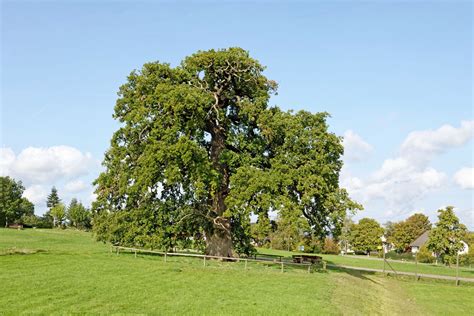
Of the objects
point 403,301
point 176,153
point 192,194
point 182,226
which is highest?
point 176,153

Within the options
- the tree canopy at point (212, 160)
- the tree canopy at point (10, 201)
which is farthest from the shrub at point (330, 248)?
the tree canopy at point (10, 201)

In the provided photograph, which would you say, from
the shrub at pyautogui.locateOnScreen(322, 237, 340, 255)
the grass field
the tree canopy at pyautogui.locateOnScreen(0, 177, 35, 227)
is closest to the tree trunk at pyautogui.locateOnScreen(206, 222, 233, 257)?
the grass field

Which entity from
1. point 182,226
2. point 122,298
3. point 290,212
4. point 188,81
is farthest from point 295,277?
point 188,81

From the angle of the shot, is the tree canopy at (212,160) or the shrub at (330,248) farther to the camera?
the shrub at (330,248)

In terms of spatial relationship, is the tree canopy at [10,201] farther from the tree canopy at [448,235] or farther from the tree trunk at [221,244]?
the tree canopy at [448,235]

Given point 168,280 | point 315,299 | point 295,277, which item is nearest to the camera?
point 315,299

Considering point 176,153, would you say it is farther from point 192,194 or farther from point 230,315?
point 230,315

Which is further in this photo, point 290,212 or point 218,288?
point 290,212

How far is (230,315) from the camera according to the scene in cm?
1727

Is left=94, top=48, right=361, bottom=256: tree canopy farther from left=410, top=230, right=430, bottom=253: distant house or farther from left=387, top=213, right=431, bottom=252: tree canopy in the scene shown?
left=387, top=213, right=431, bottom=252: tree canopy

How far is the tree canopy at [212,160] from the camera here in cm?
3481

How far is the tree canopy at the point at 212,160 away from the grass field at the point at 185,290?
3.64 meters

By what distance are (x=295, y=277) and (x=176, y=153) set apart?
41.5 ft

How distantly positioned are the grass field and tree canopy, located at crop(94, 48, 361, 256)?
3.64 meters
